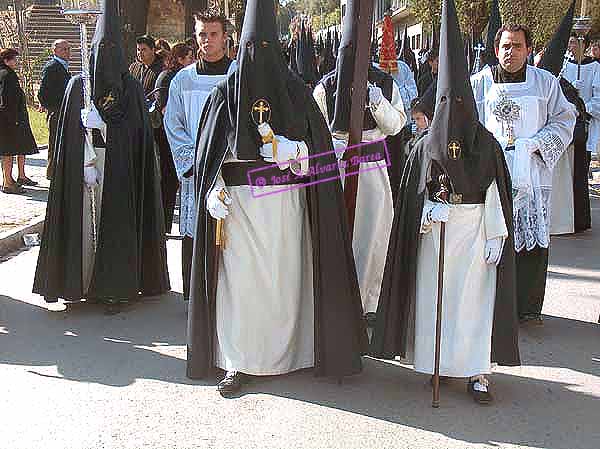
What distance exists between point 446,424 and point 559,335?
1839 millimetres

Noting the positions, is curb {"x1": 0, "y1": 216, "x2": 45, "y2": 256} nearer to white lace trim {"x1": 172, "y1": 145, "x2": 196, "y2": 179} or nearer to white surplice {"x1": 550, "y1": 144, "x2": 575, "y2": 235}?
white lace trim {"x1": 172, "y1": 145, "x2": 196, "y2": 179}

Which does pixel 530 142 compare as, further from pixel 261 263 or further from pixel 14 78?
pixel 14 78

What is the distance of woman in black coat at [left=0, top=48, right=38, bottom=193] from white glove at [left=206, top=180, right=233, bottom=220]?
7407mm

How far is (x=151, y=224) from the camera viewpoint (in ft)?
20.6

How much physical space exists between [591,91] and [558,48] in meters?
4.79

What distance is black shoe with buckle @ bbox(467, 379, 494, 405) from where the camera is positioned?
4305 millimetres

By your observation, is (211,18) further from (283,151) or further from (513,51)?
(513,51)

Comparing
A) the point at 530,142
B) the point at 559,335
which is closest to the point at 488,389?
the point at 559,335

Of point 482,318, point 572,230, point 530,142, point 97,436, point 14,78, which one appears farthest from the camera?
point 14,78

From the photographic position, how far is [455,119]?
407 cm

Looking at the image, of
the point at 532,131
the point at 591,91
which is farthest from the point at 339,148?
the point at 591,91

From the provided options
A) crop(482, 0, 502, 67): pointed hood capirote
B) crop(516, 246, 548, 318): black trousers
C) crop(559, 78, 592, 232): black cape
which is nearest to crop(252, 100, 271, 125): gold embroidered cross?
crop(516, 246, 548, 318): black trousers

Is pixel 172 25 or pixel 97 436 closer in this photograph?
pixel 97 436

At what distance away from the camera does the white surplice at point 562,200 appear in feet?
27.0
